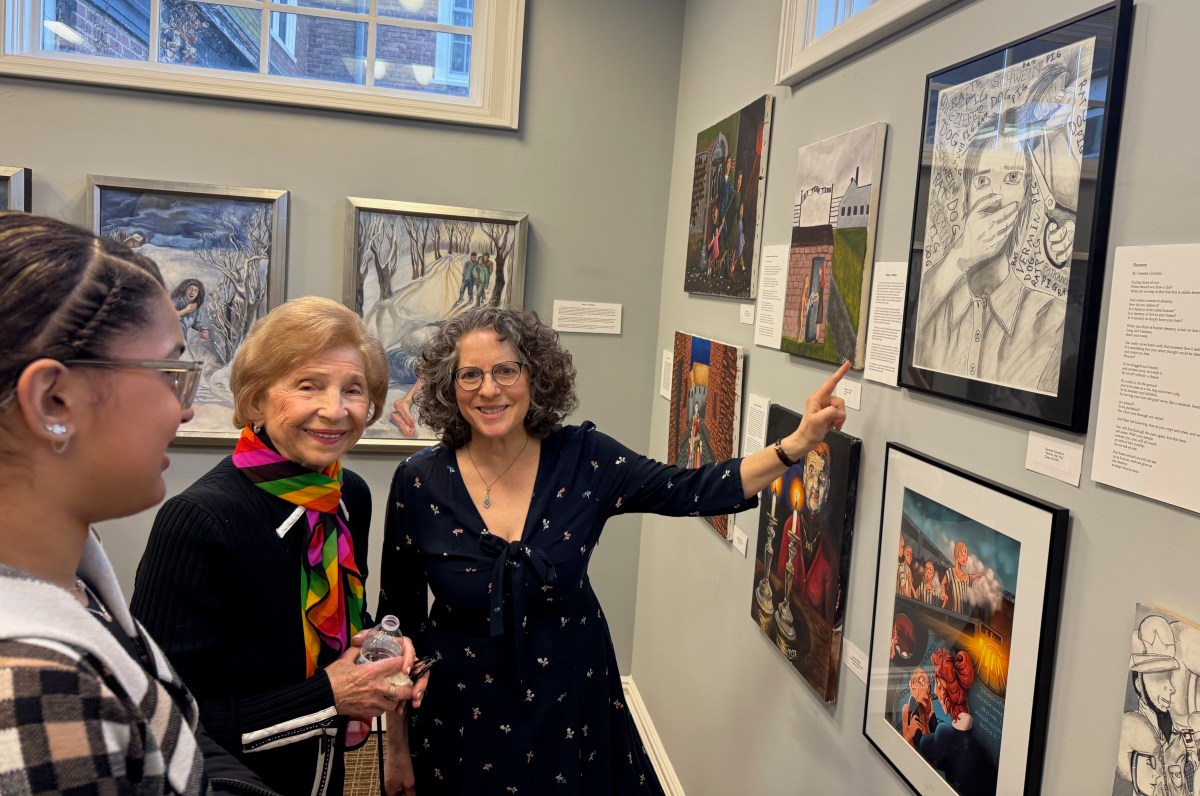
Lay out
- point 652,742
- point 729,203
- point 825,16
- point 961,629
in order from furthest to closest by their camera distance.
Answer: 1. point 652,742
2. point 729,203
3. point 825,16
4. point 961,629

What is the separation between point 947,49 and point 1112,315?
0.67m

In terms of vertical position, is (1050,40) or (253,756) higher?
(1050,40)

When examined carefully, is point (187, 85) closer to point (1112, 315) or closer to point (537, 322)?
point (537, 322)

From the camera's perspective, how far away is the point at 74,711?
25.7 inches

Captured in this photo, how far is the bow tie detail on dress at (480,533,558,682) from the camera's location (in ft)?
6.00

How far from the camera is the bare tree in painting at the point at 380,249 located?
3.40 m

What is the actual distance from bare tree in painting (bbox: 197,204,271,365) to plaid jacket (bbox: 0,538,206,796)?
2.83 m

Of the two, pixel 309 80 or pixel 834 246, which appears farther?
pixel 309 80

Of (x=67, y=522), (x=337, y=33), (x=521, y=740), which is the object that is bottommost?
(x=521, y=740)

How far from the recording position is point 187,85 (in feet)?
10.6

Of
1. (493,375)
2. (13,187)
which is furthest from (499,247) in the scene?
(13,187)

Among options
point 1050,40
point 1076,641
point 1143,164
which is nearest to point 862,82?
point 1050,40

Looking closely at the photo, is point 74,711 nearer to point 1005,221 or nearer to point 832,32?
point 1005,221

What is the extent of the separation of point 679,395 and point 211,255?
1.91 m
